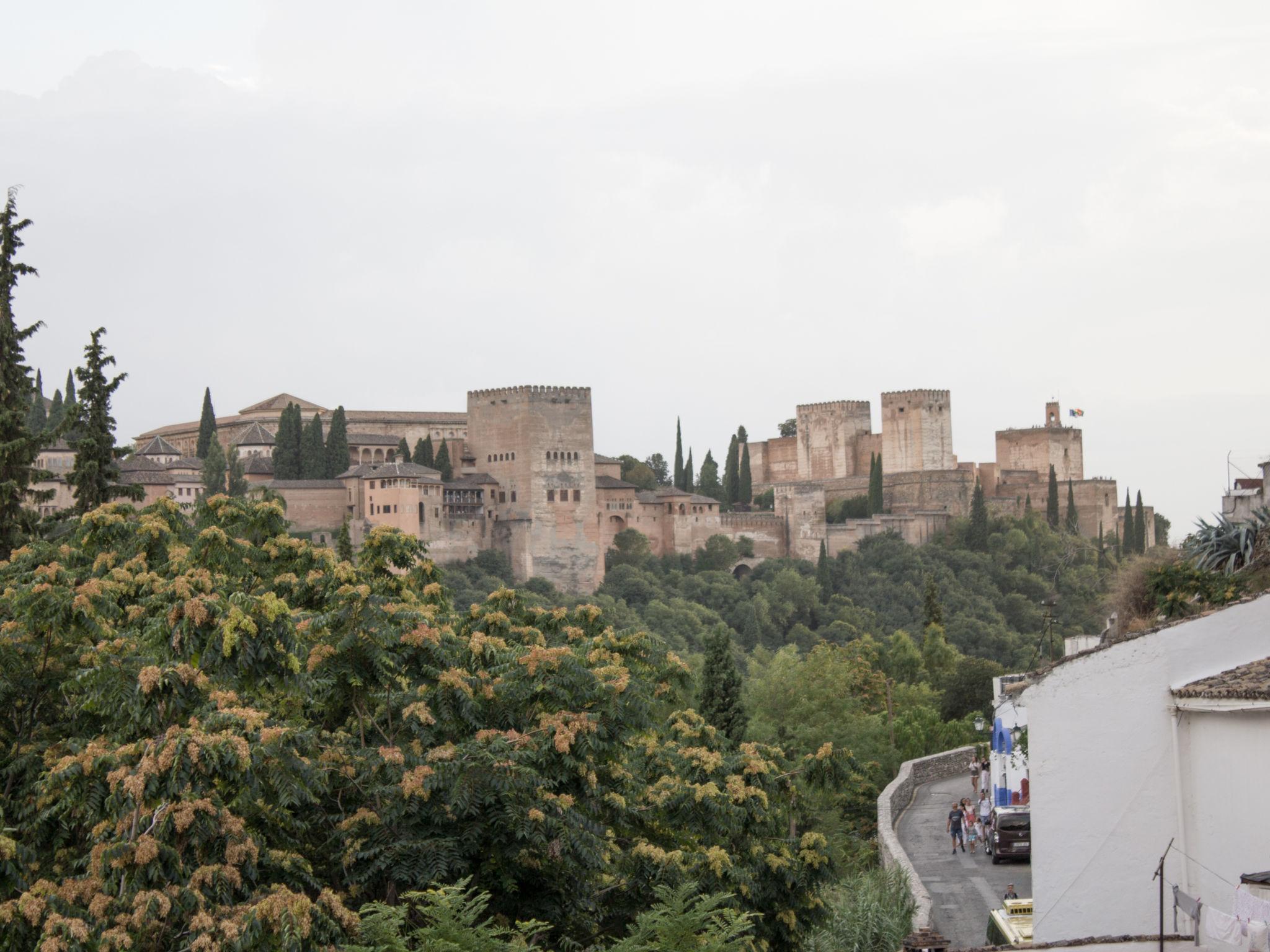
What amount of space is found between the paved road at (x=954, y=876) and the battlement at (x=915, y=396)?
62.0 metres

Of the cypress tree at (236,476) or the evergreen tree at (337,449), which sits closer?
the cypress tree at (236,476)

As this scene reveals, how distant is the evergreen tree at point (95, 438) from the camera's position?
23797mm

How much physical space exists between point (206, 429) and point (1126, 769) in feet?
210

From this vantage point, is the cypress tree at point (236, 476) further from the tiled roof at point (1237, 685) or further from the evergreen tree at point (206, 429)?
the tiled roof at point (1237, 685)

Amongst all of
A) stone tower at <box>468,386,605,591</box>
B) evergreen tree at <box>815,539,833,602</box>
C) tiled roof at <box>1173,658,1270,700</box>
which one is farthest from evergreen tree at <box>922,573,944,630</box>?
tiled roof at <box>1173,658,1270,700</box>

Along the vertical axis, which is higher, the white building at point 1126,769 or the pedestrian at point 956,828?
the white building at point 1126,769

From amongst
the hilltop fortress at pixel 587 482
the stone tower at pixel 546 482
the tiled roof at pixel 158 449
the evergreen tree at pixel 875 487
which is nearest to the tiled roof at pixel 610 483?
the hilltop fortress at pixel 587 482

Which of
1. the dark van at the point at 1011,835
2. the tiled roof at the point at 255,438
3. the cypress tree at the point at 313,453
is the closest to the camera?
the dark van at the point at 1011,835

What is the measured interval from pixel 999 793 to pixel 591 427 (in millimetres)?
48163

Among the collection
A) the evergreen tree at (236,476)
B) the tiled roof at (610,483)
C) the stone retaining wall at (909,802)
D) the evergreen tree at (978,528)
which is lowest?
the stone retaining wall at (909,802)

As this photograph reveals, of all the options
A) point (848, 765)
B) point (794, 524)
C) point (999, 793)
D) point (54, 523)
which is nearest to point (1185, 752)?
point (848, 765)

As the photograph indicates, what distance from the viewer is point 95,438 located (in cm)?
2395

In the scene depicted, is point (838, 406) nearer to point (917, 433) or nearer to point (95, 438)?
point (917, 433)

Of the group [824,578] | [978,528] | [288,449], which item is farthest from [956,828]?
[978,528]
